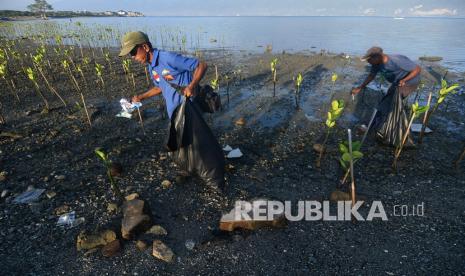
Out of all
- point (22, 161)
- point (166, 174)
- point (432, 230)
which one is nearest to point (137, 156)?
point (166, 174)

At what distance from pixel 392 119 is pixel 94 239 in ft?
18.4

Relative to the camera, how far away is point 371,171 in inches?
208

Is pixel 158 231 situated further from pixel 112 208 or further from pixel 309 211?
pixel 309 211

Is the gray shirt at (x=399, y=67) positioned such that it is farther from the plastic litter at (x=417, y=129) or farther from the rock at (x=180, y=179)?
the rock at (x=180, y=179)

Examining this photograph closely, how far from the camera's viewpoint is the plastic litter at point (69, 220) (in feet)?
13.1

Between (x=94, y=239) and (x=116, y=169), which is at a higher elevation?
(x=116, y=169)

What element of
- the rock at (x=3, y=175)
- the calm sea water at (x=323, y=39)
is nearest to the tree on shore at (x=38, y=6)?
the calm sea water at (x=323, y=39)

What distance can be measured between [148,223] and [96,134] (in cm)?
394

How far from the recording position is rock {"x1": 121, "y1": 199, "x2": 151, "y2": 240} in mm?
3682

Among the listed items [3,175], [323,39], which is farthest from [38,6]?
[3,175]

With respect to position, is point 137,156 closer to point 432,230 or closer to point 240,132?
point 240,132

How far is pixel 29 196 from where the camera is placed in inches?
180

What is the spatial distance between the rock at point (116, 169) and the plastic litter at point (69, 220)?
1.07 metres

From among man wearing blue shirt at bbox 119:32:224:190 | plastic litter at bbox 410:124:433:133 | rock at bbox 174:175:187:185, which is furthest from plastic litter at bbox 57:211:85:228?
plastic litter at bbox 410:124:433:133
